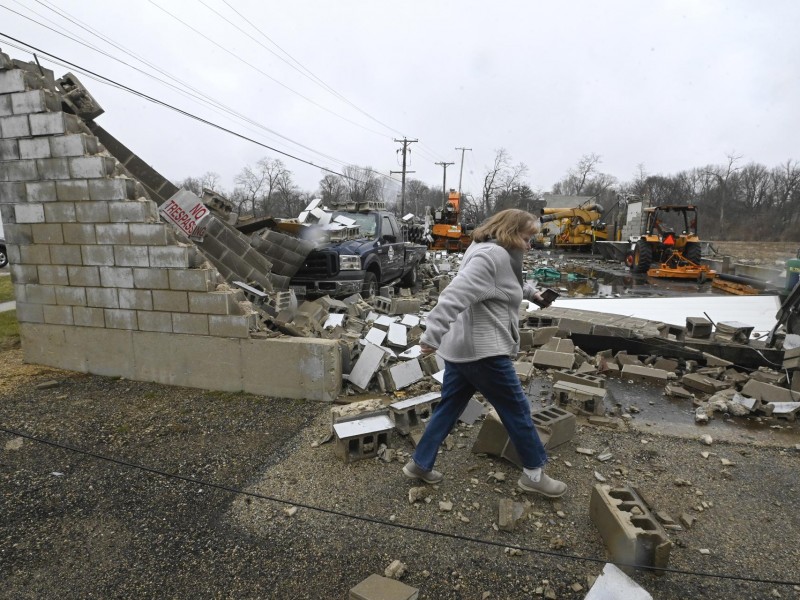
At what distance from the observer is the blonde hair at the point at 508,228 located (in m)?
2.91

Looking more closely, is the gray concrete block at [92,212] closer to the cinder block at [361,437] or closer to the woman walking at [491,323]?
the cinder block at [361,437]

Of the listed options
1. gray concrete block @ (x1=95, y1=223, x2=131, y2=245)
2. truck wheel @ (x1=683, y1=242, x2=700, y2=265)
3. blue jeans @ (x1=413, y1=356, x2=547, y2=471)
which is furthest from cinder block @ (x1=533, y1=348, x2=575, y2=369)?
truck wheel @ (x1=683, y1=242, x2=700, y2=265)

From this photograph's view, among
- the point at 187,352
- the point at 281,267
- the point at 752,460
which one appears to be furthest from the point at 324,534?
the point at 281,267

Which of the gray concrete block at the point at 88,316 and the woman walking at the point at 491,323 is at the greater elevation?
the woman walking at the point at 491,323

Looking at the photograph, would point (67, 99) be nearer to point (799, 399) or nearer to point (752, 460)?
point (752, 460)

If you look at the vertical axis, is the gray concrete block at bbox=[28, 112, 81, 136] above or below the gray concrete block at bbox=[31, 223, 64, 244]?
above

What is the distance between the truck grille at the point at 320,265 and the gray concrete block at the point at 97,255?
3.42 metres

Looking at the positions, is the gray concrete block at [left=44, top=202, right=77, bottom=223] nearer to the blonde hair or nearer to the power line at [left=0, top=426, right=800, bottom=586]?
the power line at [left=0, top=426, right=800, bottom=586]

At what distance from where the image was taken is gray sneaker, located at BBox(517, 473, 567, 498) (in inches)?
125

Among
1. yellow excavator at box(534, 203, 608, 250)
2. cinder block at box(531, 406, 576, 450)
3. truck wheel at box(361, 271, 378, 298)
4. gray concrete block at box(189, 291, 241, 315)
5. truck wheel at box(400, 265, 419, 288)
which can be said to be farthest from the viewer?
yellow excavator at box(534, 203, 608, 250)

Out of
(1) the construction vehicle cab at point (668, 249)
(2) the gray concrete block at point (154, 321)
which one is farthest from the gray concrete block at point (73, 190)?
(1) the construction vehicle cab at point (668, 249)

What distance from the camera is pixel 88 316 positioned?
553 centimetres

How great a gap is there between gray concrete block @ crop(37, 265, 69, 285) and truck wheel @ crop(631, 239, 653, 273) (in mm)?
16636

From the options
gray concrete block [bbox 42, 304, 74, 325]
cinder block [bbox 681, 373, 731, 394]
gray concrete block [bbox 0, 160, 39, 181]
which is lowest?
cinder block [bbox 681, 373, 731, 394]
